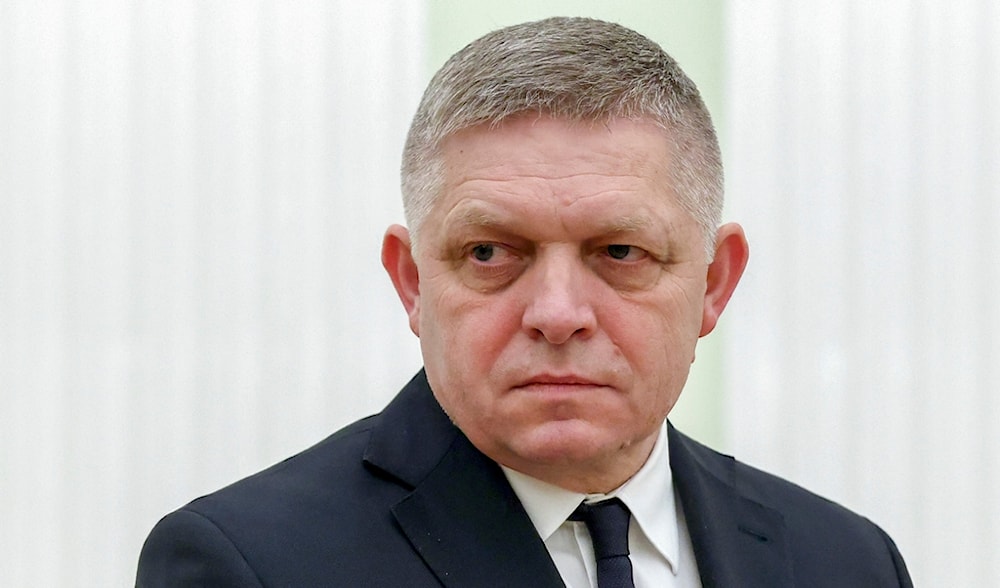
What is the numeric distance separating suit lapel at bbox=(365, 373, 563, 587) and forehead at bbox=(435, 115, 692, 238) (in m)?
0.26

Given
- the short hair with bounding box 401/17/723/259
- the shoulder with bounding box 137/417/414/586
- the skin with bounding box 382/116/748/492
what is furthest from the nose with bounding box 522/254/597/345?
the shoulder with bounding box 137/417/414/586

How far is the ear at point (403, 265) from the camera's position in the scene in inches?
56.6

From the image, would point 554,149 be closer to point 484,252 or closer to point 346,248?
point 484,252

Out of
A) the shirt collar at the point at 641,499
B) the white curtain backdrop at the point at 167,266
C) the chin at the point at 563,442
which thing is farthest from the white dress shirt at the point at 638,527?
the white curtain backdrop at the point at 167,266

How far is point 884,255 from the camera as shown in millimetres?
2590

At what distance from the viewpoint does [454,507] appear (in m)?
1.37

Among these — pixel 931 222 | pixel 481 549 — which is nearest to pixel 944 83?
pixel 931 222

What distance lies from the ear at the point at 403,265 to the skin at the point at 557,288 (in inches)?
2.8

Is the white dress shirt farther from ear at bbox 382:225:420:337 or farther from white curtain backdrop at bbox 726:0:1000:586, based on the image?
white curtain backdrop at bbox 726:0:1000:586

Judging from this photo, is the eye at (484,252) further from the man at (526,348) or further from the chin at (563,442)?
the chin at (563,442)

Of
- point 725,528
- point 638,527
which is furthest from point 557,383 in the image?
point 725,528

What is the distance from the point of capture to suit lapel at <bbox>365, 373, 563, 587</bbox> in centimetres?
132

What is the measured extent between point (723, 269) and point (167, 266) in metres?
1.37

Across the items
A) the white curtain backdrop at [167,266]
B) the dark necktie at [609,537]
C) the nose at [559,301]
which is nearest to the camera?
the nose at [559,301]
